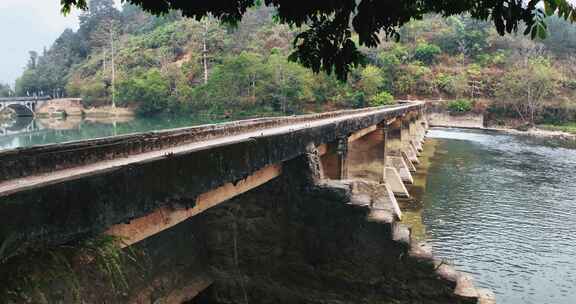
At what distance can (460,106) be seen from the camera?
52.9 meters

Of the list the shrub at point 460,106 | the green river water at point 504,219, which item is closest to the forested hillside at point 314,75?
the shrub at point 460,106

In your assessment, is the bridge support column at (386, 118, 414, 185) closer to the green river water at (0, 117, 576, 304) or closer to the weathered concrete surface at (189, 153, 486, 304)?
the green river water at (0, 117, 576, 304)

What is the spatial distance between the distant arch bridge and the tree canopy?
2466 inches

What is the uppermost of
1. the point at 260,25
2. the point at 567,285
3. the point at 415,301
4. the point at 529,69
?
the point at 260,25

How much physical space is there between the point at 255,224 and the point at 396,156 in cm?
1468

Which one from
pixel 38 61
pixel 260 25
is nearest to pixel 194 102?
pixel 260 25

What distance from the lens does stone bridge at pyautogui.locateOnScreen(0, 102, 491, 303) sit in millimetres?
4770

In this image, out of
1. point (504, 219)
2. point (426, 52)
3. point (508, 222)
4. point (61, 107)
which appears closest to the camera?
point (508, 222)

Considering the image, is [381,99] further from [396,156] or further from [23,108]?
[23,108]

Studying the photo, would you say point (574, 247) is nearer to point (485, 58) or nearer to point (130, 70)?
point (485, 58)

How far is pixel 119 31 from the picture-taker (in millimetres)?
101312

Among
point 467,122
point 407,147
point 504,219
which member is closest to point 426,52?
point 467,122

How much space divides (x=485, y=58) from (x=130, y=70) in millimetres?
54532

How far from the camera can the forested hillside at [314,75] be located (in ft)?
162
